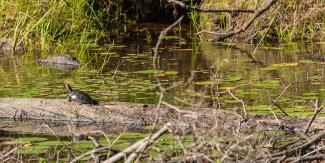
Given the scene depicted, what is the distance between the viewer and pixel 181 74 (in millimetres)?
9484

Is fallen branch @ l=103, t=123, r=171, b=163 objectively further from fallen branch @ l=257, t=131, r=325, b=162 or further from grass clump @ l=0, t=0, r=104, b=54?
grass clump @ l=0, t=0, r=104, b=54

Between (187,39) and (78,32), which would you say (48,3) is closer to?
(78,32)

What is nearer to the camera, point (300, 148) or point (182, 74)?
point (300, 148)

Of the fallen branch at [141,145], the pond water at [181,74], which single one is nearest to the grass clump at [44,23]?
the pond water at [181,74]

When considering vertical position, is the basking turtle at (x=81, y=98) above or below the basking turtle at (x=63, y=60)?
above

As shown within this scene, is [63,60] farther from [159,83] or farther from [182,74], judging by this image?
[159,83]

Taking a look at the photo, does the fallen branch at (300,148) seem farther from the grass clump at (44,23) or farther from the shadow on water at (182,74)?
the grass clump at (44,23)

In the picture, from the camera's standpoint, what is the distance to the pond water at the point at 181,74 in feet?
24.7

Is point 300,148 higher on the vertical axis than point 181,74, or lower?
higher

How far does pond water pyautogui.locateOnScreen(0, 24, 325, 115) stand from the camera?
7.53 meters

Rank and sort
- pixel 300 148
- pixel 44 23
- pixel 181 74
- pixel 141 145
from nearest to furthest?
pixel 141 145
pixel 300 148
pixel 181 74
pixel 44 23

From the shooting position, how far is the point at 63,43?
11734 mm

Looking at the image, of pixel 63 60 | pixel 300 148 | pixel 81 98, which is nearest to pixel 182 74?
pixel 63 60

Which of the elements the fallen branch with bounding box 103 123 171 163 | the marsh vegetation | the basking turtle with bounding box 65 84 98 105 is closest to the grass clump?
the marsh vegetation
